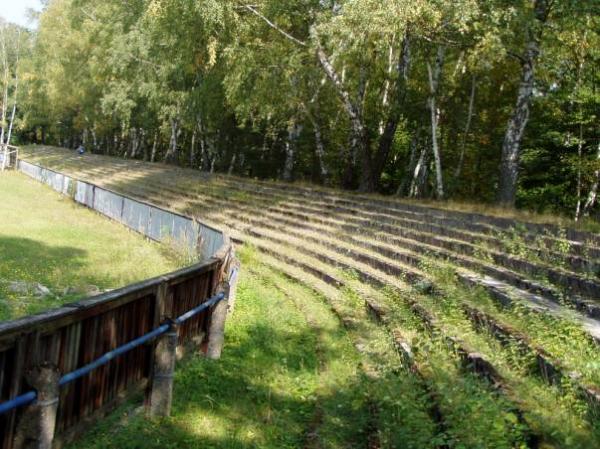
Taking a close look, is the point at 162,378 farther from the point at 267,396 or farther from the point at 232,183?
the point at 232,183

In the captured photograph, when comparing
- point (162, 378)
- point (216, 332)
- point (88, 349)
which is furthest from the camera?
point (216, 332)

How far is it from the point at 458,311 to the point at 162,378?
4.18 meters

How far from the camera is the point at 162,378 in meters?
5.07

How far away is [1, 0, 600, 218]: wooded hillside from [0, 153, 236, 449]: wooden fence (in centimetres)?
1223

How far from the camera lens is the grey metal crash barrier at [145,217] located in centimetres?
1291

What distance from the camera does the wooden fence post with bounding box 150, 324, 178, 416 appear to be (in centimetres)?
506

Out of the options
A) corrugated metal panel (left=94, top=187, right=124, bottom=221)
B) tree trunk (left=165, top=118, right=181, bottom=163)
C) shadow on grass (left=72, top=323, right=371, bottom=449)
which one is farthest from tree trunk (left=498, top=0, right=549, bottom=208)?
tree trunk (left=165, top=118, right=181, bottom=163)

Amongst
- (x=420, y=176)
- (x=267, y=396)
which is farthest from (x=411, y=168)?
(x=267, y=396)

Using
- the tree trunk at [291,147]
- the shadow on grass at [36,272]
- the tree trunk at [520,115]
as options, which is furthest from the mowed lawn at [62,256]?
the tree trunk at [520,115]

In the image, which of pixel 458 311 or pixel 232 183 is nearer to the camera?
pixel 458 311

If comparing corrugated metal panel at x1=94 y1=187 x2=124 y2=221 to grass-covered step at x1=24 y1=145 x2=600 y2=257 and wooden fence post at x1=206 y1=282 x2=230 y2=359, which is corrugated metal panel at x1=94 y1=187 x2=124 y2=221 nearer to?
grass-covered step at x1=24 y1=145 x2=600 y2=257

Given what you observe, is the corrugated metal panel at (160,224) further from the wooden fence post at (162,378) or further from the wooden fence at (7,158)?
the wooden fence at (7,158)

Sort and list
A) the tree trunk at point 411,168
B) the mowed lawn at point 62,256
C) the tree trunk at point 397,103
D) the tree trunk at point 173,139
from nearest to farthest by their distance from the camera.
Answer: the mowed lawn at point 62,256 → the tree trunk at point 397,103 → the tree trunk at point 411,168 → the tree trunk at point 173,139

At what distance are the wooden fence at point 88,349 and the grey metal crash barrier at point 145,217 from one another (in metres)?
5.97
